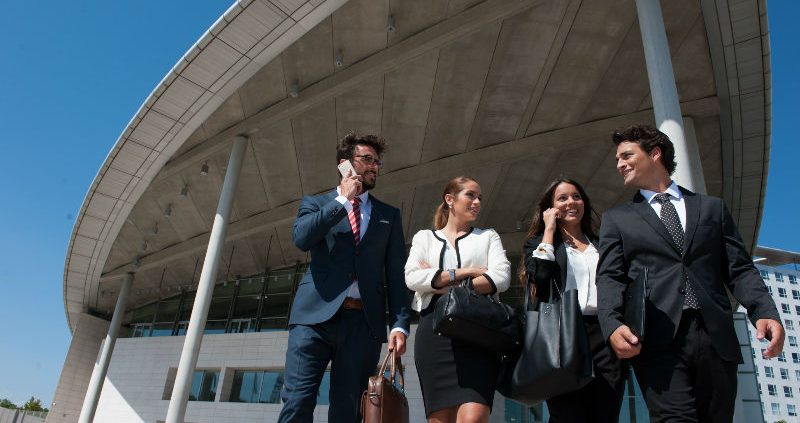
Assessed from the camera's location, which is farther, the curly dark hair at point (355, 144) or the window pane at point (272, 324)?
the window pane at point (272, 324)

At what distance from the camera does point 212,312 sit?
933 inches

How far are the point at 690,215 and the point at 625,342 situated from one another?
71 centimetres

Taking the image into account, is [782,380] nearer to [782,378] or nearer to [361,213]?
[782,378]

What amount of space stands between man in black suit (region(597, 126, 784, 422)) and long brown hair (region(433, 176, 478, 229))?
37.2 inches

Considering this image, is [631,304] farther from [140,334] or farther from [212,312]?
[140,334]

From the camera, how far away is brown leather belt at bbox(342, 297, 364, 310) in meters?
2.91

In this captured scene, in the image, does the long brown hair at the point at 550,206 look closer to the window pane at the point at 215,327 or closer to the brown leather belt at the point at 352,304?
the brown leather belt at the point at 352,304

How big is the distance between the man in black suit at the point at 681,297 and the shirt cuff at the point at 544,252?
0.34 metres

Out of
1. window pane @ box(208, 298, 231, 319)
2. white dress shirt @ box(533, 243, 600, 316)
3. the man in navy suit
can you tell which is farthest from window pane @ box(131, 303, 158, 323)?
white dress shirt @ box(533, 243, 600, 316)

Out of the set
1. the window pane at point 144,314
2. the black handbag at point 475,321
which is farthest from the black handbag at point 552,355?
the window pane at point 144,314

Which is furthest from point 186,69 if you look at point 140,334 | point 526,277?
point 140,334

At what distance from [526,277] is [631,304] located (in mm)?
752

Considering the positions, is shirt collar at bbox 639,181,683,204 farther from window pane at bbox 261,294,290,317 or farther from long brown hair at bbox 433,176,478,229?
window pane at bbox 261,294,290,317

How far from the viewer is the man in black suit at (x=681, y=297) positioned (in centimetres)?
222
